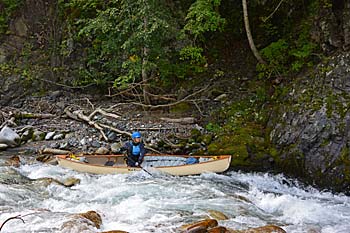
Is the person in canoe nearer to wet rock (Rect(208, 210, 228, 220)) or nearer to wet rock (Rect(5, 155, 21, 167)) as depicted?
wet rock (Rect(5, 155, 21, 167))

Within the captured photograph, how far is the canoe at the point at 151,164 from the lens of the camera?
29.0 feet

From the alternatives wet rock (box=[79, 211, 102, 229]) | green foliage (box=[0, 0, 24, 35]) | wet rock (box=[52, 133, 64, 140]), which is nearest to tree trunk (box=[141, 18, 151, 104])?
wet rock (box=[52, 133, 64, 140])

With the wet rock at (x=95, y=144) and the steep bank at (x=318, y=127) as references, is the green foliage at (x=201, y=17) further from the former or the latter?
the wet rock at (x=95, y=144)

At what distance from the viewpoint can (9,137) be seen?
11703 millimetres

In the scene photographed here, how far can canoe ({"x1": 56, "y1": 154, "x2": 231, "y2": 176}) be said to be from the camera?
29.0 ft

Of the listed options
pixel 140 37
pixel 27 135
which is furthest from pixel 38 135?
pixel 140 37

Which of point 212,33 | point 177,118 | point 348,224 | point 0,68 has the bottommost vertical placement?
point 348,224

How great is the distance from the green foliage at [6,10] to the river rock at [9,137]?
24.1 ft

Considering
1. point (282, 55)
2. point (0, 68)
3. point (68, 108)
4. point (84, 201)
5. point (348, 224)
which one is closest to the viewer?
point (348, 224)

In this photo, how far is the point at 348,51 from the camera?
30.8 ft

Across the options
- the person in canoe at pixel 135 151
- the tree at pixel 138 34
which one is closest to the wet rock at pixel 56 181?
the person in canoe at pixel 135 151

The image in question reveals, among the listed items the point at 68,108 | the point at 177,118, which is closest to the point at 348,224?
the point at 177,118

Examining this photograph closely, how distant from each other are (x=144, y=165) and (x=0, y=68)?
33.2ft

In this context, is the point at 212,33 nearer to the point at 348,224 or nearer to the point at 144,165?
the point at 144,165
